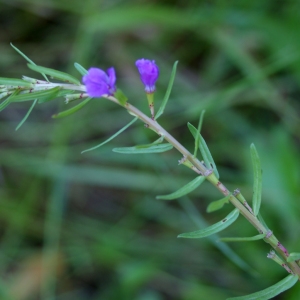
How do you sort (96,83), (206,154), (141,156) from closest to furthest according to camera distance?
(96,83), (206,154), (141,156)

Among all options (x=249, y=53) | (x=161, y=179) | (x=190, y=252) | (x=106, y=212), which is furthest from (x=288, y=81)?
(x=106, y=212)

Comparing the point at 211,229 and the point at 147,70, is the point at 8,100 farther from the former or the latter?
the point at 211,229

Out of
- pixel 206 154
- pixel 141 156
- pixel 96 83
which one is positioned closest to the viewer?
pixel 96 83

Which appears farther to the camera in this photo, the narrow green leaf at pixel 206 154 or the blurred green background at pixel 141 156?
the blurred green background at pixel 141 156

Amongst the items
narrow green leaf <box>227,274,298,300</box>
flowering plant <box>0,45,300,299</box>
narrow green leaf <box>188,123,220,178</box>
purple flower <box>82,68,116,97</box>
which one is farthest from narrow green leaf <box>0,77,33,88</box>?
narrow green leaf <box>227,274,298,300</box>

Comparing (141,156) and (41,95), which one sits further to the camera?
(141,156)

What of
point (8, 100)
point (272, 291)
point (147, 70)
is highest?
point (147, 70)

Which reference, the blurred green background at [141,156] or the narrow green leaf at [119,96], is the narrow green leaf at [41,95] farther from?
the blurred green background at [141,156]

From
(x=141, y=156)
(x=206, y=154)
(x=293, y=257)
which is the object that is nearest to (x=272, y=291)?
(x=293, y=257)

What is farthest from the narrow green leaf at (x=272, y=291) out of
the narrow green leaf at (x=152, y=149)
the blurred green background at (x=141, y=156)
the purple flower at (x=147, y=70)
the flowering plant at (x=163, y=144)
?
the blurred green background at (x=141, y=156)
